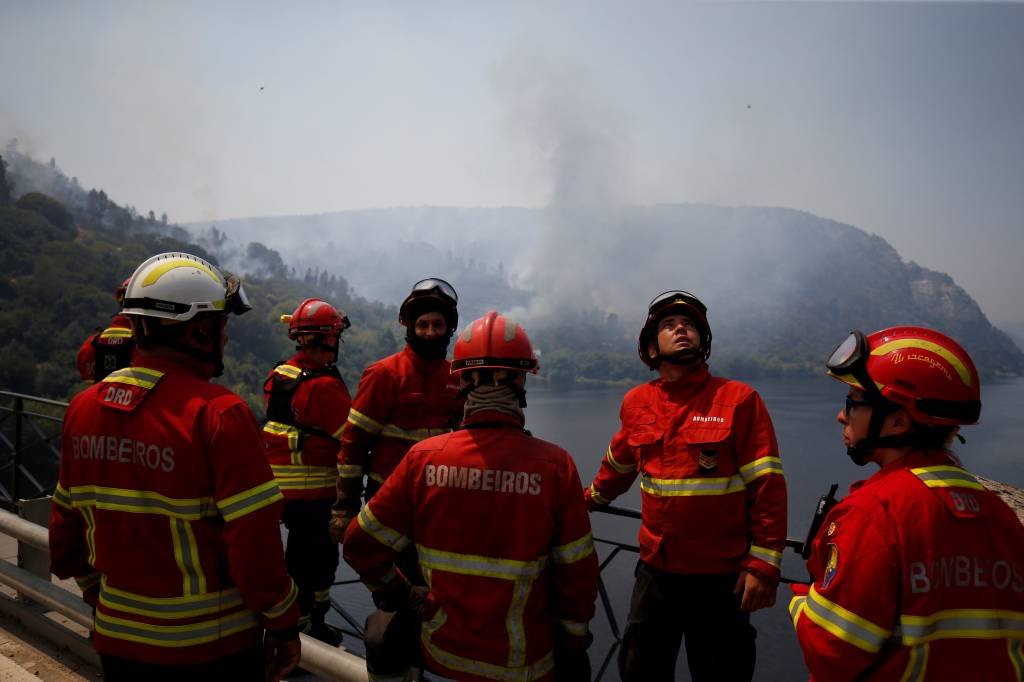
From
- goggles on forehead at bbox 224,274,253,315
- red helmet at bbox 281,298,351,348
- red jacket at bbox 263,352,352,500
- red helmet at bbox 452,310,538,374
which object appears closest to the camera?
red helmet at bbox 452,310,538,374

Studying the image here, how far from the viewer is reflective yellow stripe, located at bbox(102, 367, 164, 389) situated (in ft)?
7.56

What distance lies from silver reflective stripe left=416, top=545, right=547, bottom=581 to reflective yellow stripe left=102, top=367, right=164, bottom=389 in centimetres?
124

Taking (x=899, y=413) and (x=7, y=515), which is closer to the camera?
(x=899, y=413)

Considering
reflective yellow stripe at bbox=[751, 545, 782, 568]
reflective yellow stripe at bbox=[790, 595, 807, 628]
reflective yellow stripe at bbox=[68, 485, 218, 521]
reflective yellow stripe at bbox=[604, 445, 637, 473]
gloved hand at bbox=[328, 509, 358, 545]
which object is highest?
reflective yellow stripe at bbox=[68, 485, 218, 521]

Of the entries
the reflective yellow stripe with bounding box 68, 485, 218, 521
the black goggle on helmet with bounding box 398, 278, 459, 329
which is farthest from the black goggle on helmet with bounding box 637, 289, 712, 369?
the reflective yellow stripe with bounding box 68, 485, 218, 521

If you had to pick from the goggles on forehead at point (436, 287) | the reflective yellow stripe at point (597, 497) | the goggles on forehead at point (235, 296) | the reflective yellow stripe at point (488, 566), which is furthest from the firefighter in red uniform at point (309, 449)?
the reflective yellow stripe at point (488, 566)

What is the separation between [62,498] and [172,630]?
2.61ft

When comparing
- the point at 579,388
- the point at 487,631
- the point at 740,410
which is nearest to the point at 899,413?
the point at 740,410

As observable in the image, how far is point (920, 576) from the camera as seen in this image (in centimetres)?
185

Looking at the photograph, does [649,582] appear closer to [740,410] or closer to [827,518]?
[740,410]

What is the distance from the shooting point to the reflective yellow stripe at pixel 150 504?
2.24 metres

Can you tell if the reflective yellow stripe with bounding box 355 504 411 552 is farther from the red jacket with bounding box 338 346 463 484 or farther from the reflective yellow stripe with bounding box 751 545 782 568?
the reflective yellow stripe with bounding box 751 545 782 568

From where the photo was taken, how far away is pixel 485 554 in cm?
230

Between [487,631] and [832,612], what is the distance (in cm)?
118
